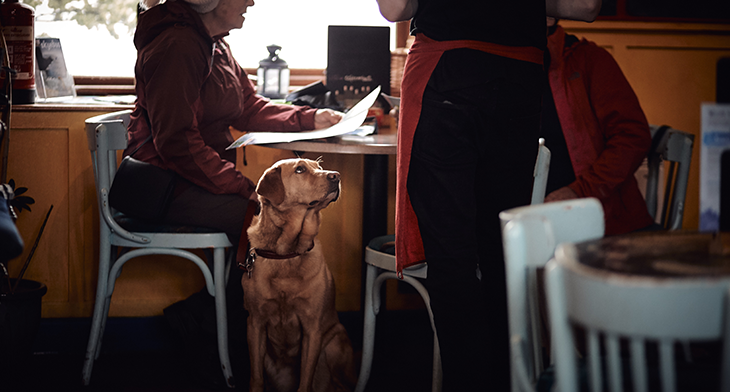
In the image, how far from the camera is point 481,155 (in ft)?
4.45

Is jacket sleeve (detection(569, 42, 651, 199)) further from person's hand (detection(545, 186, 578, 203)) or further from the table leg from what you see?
the table leg

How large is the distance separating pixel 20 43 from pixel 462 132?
194 centimetres

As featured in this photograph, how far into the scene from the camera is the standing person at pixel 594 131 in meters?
1.97

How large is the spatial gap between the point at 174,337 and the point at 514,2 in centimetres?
186

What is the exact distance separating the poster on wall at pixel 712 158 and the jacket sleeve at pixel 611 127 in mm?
1090

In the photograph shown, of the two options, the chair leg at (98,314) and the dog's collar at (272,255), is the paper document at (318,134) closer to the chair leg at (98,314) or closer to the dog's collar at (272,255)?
the dog's collar at (272,255)

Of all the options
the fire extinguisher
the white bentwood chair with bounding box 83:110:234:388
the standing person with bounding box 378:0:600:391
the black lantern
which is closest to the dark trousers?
the standing person with bounding box 378:0:600:391

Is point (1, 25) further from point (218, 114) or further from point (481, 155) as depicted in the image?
point (481, 155)

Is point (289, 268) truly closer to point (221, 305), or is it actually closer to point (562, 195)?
point (221, 305)

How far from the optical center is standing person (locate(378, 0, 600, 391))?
130 cm

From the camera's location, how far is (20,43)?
7.80 feet

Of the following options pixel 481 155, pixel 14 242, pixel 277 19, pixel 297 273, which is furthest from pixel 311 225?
pixel 277 19

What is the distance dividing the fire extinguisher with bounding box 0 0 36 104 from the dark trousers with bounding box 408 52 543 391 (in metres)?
1.82

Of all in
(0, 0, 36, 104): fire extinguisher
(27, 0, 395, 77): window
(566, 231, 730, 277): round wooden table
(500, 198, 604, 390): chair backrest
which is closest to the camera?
(566, 231, 730, 277): round wooden table
